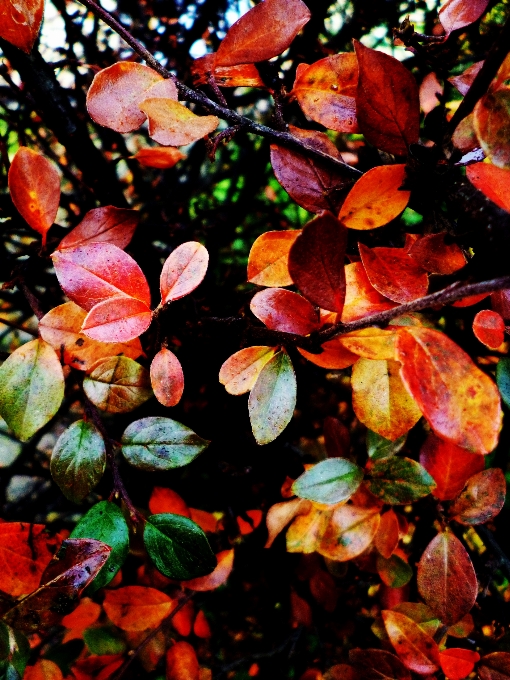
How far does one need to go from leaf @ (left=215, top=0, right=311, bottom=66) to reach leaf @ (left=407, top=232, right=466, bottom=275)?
0.28m

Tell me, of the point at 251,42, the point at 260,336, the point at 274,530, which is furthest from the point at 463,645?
the point at 251,42

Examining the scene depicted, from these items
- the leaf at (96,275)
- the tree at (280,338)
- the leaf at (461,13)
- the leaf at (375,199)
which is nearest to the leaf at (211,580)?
the tree at (280,338)

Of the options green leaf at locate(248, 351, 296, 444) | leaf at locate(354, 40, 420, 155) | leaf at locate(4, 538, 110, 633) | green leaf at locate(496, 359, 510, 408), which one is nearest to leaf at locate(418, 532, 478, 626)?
green leaf at locate(496, 359, 510, 408)

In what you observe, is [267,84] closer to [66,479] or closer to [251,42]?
[251,42]

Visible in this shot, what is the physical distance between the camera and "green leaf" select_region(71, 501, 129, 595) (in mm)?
570

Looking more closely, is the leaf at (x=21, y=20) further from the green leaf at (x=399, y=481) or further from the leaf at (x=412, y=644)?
the leaf at (x=412, y=644)

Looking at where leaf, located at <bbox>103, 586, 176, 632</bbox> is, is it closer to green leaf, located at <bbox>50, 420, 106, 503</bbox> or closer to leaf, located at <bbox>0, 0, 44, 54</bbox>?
green leaf, located at <bbox>50, 420, 106, 503</bbox>

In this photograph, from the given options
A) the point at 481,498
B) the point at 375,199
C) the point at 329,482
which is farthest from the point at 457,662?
the point at 375,199

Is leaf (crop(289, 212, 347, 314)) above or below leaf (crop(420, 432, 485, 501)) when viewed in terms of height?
above

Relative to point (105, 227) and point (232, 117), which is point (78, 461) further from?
point (232, 117)

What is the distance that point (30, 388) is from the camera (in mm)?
582

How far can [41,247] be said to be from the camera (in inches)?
24.9

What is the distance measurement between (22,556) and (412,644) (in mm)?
589

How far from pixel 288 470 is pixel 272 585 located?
0.43m
